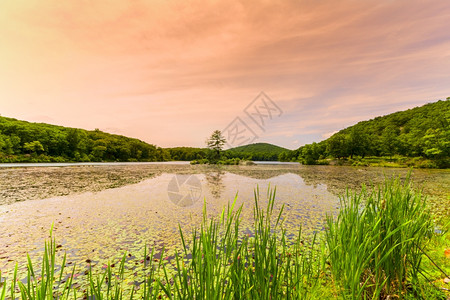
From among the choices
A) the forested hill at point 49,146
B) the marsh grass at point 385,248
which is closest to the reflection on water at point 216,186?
the marsh grass at point 385,248

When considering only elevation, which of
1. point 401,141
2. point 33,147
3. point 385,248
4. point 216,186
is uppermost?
point 401,141

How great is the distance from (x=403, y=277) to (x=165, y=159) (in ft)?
402

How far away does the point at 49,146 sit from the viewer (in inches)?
2502

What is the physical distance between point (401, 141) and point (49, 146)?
323 ft

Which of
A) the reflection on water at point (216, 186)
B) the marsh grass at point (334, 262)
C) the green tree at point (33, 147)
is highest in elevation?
the green tree at point (33, 147)

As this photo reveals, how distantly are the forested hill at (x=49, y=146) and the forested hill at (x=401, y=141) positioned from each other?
248 feet

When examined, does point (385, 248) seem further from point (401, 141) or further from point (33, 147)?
point (33, 147)

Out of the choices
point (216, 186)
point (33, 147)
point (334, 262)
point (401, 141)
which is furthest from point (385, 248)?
point (33, 147)

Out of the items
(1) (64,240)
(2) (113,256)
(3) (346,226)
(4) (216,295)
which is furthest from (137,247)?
(3) (346,226)

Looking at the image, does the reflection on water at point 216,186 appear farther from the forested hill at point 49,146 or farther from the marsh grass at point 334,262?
the forested hill at point 49,146

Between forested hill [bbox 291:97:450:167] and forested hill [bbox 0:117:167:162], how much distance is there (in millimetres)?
75481

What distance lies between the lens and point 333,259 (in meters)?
3.20

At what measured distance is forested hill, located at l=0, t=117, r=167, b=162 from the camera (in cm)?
5238

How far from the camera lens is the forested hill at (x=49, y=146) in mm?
52375
